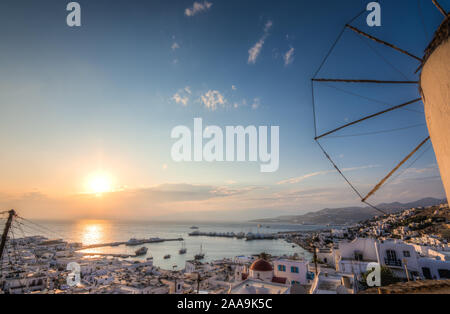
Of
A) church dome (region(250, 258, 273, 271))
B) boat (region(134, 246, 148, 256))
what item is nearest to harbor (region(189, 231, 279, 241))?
boat (region(134, 246, 148, 256))

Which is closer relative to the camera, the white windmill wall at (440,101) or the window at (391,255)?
the white windmill wall at (440,101)

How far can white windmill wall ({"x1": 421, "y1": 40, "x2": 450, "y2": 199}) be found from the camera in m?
2.31

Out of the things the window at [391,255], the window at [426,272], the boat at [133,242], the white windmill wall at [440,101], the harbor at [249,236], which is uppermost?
the white windmill wall at [440,101]

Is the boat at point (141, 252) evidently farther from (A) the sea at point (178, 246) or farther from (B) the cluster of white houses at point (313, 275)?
(B) the cluster of white houses at point (313, 275)

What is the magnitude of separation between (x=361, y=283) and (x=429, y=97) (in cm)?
1472

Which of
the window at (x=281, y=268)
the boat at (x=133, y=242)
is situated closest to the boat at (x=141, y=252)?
the boat at (x=133, y=242)

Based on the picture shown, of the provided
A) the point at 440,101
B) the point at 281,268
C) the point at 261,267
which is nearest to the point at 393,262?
the point at 281,268

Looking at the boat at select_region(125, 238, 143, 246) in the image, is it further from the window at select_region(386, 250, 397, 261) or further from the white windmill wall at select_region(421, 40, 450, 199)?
the white windmill wall at select_region(421, 40, 450, 199)

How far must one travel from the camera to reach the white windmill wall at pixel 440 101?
231 cm

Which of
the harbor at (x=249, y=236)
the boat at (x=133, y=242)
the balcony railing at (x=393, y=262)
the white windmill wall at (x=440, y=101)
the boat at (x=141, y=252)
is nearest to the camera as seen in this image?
the white windmill wall at (x=440, y=101)

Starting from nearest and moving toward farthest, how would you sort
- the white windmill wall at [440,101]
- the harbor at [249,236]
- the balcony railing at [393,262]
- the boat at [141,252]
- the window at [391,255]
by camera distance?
the white windmill wall at [440,101]
the balcony railing at [393,262]
the window at [391,255]
the boat at [141,252]
the harbor at [249,236]

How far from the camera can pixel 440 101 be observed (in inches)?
95.8
